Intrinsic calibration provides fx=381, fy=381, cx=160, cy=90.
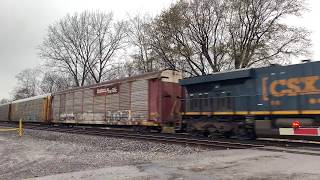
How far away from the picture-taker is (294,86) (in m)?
14.6

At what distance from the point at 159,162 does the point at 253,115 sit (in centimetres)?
672

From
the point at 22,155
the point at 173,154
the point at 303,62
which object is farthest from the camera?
the point at 303,62

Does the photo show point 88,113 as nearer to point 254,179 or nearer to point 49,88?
point 254,179

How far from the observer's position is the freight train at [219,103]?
14125 mm

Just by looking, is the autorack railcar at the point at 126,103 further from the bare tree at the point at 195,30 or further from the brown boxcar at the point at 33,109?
Result: the bare tree at the point at 195,30

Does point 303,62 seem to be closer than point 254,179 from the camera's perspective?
No

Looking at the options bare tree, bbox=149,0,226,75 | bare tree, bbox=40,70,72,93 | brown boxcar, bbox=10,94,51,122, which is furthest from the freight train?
bare tree, bbox=40,70,72,93

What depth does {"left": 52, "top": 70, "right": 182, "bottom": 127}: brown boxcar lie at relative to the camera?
786 inches

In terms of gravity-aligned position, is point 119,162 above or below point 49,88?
below

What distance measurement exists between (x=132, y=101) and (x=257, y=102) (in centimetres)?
820

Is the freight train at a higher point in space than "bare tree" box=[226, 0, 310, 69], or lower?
lower

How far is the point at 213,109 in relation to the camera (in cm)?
1744

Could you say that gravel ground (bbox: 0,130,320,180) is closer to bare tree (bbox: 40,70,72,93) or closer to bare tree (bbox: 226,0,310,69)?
bare tree (bbox: 226,0,310,69)

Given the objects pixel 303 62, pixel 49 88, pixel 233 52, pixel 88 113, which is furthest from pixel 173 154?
pixel 49 88
